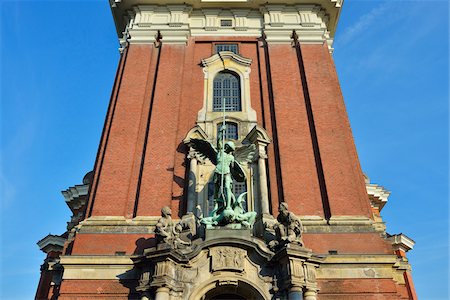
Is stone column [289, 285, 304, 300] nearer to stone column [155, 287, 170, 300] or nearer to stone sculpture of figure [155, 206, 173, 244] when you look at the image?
stone column [155, 287, 170, 300]

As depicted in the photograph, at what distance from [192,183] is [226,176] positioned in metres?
1.83

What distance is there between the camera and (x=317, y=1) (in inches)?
875

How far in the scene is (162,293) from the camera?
12609 mm

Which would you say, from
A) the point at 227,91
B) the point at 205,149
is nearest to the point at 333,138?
the point at 205,149

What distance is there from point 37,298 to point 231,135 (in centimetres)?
1167

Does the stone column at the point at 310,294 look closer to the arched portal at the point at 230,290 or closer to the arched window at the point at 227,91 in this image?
the arched portal at the point at 230,290

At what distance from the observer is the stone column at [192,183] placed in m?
15.7

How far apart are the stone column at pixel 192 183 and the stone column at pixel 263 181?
230 centimetres

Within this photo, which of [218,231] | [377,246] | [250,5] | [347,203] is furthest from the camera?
[250,5]

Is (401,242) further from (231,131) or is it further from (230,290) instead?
(230,290)

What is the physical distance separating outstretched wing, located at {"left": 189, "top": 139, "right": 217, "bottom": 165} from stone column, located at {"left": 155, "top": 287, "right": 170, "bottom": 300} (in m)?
5.08

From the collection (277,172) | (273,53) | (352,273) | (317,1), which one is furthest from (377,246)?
(317,1)

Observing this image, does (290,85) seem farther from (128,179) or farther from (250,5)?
(128,179)

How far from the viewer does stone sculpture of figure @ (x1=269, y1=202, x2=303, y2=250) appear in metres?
13.3
